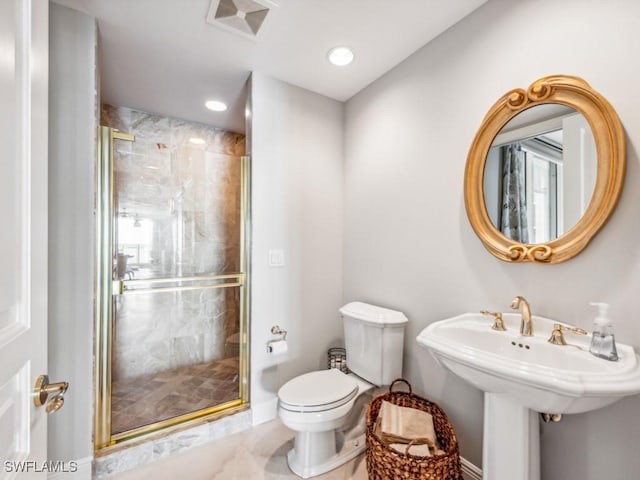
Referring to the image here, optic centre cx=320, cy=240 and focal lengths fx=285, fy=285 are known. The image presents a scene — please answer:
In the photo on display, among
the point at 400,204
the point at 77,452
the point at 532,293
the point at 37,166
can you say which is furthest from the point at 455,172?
the point at 77,452

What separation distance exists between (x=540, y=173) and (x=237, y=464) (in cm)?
215

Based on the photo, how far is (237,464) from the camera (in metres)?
1.60

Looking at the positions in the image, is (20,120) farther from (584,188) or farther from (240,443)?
(240,443)

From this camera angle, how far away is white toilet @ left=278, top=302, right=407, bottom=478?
4.91 feet

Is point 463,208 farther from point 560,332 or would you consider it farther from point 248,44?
point 248,44

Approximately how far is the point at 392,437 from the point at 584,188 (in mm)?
1339

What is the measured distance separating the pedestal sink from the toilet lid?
66cm

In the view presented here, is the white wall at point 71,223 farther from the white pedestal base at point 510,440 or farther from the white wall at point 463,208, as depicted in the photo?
the white pedestal base at point 510,440

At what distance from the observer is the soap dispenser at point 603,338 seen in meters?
0.96

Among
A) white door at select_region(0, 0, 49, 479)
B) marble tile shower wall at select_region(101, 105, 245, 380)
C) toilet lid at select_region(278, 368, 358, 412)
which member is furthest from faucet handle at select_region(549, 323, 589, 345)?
marble tile shower wall at select_region(101, 105, 245, 380)

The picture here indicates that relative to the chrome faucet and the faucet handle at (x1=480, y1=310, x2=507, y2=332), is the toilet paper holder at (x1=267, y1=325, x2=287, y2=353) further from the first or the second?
the chrome faucet

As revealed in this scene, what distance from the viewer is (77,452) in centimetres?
144

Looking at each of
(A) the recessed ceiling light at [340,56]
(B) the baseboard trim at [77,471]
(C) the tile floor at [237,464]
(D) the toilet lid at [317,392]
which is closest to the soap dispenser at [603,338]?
(D) the toilet lid at [317,392]

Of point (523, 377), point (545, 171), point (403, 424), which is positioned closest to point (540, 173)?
point (545, 171)
